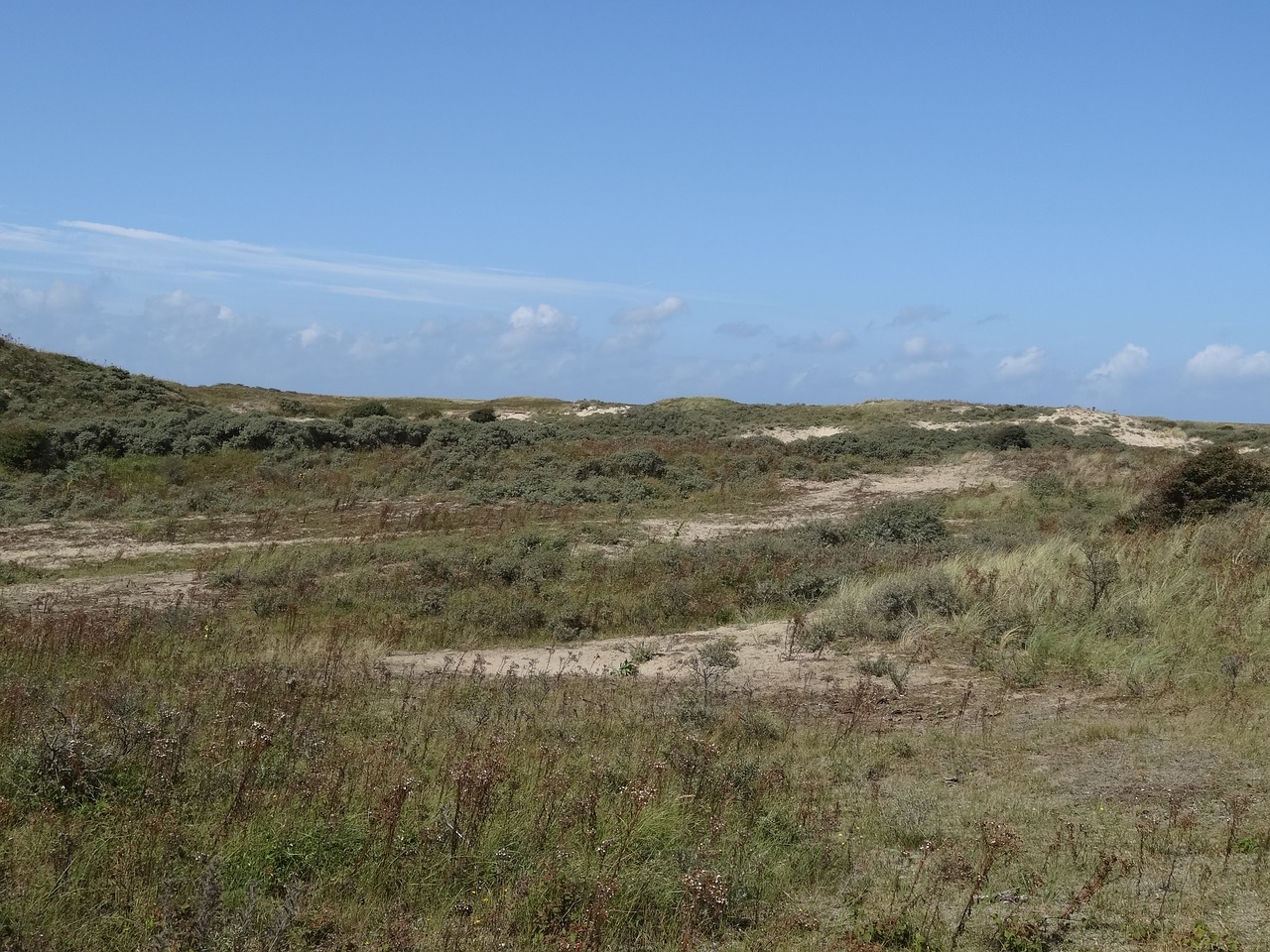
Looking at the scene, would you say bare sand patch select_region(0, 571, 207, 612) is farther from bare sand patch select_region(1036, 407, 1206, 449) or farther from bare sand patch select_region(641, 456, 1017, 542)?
bare sand patch select_region(1036, 407, 1206, 449)

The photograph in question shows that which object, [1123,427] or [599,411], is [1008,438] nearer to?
[1123,427]

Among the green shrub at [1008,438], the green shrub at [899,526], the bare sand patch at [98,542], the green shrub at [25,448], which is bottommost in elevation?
the bare sand patch at [98,542]

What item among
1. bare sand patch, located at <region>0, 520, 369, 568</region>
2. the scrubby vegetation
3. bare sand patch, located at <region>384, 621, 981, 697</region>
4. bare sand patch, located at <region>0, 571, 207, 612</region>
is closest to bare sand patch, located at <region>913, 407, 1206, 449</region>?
the scrubby vegetation

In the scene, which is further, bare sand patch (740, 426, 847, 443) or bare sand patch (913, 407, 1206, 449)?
bare sand patch (913, 407, 1206, 449)

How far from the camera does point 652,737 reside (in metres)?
7.17

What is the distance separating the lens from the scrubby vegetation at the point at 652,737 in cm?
426

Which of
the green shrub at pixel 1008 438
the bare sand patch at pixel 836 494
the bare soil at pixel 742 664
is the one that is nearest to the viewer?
the bare soil at pixel 742 664

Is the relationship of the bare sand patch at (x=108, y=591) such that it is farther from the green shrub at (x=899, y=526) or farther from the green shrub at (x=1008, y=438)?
the green shrub at (x=1008, y=438)

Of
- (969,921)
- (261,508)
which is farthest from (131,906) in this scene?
(261,508)

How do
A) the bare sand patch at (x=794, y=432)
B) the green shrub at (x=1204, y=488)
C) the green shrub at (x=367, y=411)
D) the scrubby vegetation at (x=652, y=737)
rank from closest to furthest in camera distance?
the scrubby vegetation at (x=652, y=737), the green shrub at (x=1204, y=488), the bare sand patch at (x=794, y=432), the green shrub at (x=367, y=411)

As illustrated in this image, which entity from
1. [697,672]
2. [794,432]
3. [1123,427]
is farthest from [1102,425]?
[697,672]

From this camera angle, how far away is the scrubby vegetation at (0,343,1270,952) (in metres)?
4.26

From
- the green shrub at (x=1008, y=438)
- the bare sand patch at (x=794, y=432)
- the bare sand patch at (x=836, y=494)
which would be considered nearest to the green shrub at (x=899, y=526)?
the bare sand patch at (x=836, y=494)

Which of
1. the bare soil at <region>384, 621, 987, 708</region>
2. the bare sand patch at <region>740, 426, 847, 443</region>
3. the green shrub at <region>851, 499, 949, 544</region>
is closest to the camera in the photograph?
the bare soil at <region>384, 621, 987, 708</region>
